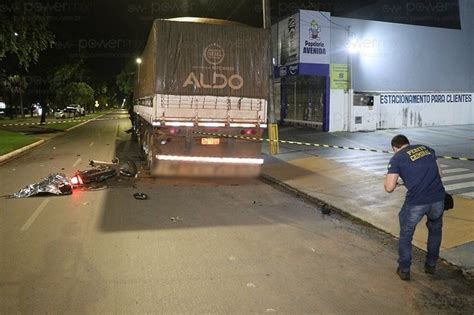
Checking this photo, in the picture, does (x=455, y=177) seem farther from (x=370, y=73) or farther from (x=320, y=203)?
(x=370, y=73)

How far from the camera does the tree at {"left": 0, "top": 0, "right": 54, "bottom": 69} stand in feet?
53.7

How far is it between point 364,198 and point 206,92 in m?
4.71

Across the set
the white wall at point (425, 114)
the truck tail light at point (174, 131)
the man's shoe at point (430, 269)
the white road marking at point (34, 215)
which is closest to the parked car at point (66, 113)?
the white wall at point (425, 114)

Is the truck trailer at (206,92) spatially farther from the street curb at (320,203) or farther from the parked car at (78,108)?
the parked car at (78,108)

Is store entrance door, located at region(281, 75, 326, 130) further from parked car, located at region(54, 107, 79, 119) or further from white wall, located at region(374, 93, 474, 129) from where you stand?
parked car, located at region(54, 107, 79, 119)

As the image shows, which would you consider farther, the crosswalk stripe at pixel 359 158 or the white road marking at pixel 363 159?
the crosswalk stripe at pixel 359 158

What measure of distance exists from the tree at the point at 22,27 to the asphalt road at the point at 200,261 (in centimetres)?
947

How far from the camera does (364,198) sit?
9.56 m

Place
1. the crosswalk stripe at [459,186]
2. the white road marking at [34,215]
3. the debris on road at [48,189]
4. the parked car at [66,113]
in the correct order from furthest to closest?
the parked car at [66,113], the crosswalk stripe at [459,186], the debris on road at [48,189], the white road marking at [34,215]

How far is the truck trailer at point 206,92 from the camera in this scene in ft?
38.4

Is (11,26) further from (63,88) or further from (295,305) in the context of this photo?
(63,88)

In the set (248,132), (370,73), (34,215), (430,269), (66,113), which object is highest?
(370,73)

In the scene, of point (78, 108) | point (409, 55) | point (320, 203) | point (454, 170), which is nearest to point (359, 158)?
point (454, 170)

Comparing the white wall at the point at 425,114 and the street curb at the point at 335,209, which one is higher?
the white wall at the point at 425,114
